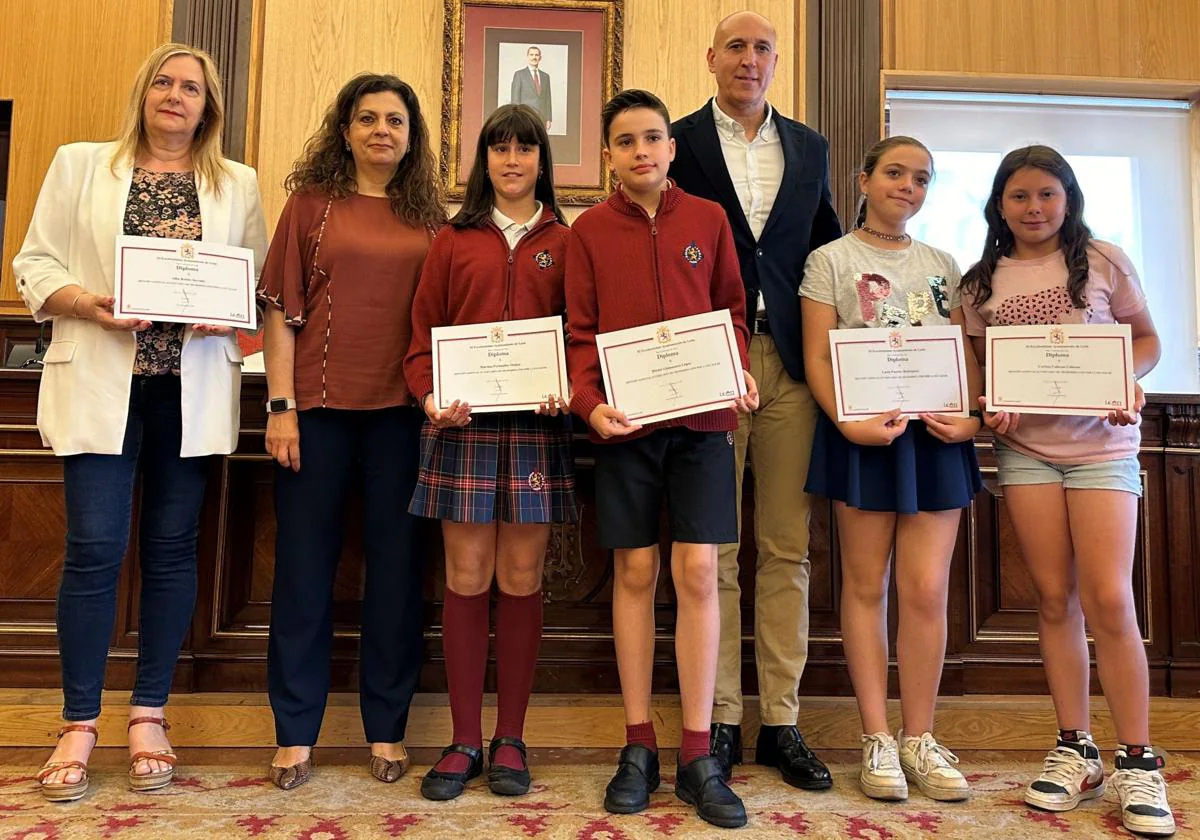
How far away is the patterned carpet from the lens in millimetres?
1487

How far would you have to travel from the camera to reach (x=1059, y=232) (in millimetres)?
1809

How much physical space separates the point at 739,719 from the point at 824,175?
123 cm

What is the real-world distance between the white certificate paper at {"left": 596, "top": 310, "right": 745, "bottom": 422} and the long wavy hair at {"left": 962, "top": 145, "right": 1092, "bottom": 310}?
64 centimetres

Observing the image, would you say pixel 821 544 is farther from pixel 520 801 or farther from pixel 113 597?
pixel 113 597

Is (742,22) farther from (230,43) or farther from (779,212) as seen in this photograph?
(230,43)

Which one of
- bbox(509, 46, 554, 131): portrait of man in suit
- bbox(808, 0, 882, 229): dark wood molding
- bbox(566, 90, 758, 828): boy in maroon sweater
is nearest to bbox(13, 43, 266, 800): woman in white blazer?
bbox(566, 90, 758, 828): boy in maroon sweater

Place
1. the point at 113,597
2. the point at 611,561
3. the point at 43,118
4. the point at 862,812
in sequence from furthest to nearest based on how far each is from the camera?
the point at 43,118 < the point at 611,561 < the point at 113,597 < the point at 862,812

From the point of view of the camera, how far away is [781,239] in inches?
74.0

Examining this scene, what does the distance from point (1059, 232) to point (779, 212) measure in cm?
59

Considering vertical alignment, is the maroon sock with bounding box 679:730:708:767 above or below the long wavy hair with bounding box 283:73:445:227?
below

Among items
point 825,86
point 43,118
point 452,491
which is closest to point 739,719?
point 452,491

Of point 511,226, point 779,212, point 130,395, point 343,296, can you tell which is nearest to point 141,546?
point 130,395

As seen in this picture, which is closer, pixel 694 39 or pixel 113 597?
pixel 113 597

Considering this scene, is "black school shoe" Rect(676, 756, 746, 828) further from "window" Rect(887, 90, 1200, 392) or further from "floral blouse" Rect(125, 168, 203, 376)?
"window" Rect(887, 90, 1200, 392)
